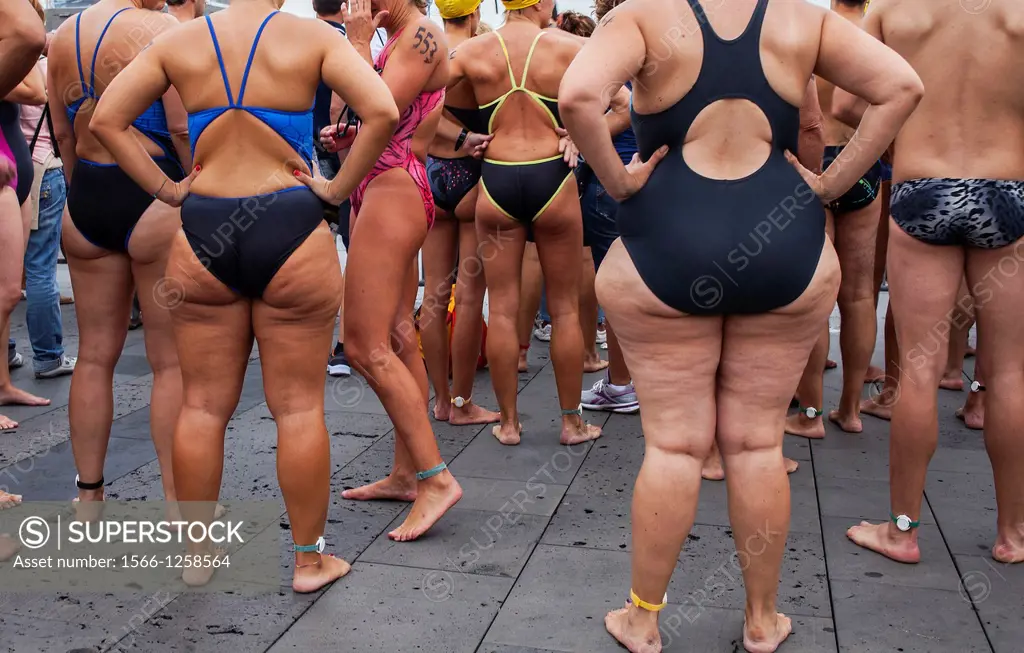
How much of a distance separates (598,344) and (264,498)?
3.91 meters

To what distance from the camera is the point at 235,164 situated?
10.5 ft

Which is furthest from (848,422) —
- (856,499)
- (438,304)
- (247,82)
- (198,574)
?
(247,82)

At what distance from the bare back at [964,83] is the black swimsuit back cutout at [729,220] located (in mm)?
1039

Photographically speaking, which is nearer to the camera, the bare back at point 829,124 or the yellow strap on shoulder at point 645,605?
the yellow strap on shoulder at point 645,605

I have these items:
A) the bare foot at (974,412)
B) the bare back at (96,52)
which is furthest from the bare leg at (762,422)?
the bare foot at (974,412)

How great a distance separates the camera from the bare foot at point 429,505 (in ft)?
12.9

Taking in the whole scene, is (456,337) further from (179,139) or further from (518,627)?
(518,627)

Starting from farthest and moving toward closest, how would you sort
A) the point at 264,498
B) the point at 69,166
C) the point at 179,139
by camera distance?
the point at 264,498
the point at 69,166
the point at 179,139

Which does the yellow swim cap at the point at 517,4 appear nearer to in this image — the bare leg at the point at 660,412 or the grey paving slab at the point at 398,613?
the bare leg at the point at 660,412

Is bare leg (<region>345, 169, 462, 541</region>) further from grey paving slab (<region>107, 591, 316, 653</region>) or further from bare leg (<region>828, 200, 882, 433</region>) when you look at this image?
bare leg (<region>828, 200, 882, 433</region>)

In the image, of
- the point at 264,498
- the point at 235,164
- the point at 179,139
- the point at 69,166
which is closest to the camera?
the point at 235,164

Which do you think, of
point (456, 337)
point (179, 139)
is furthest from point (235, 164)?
point (456, 337)

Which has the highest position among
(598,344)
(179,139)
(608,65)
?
(608,65)

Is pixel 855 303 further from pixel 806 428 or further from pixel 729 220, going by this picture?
pixel 729 220
